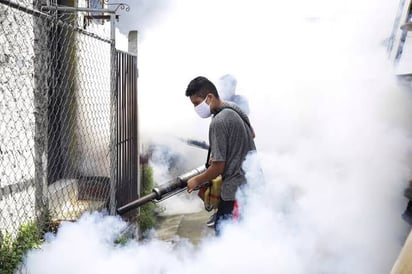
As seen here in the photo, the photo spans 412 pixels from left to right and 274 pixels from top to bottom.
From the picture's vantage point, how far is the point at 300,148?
21.7ft

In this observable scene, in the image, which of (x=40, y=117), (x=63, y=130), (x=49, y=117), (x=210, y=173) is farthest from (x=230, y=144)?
(x=63, y=130)

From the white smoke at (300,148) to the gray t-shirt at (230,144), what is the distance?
17 cm

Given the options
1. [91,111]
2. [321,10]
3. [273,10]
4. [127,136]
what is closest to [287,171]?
[127,136]

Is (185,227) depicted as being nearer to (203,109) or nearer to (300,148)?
(300,148)

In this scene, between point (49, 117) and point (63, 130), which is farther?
point (63, 130)

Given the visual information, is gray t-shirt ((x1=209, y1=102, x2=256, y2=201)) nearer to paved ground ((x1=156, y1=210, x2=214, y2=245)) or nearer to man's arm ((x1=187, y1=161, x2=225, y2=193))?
man's arm ((x1=187, y1=161, x2=225, y2=193))

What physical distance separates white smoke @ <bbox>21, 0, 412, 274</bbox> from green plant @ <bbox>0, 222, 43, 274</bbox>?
0.37 ft

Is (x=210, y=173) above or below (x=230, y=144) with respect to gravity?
below

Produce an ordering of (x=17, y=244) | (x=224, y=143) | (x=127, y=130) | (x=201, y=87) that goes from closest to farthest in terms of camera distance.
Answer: (x=17, y=244)
(x=224, y=143)
(x=201, y=87)
(x=127, y=130)

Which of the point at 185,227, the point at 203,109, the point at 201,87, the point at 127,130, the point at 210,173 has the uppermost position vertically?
the point at 201,87

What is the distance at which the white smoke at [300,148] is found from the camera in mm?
3584

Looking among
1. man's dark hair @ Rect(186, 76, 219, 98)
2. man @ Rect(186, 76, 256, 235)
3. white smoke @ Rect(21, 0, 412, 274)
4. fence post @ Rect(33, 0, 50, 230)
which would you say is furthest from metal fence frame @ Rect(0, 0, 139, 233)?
man @ Rect(186, 76, 256, 235)

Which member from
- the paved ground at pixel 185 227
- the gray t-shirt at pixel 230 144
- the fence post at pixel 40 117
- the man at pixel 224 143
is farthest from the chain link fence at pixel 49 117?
the paved ground at pixel 185 227

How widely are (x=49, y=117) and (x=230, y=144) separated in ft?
7.76
